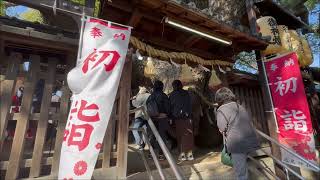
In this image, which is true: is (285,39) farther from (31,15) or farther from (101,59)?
(31,15)

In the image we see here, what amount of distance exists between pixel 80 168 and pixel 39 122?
4.43 feet

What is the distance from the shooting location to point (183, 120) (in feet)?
20.4

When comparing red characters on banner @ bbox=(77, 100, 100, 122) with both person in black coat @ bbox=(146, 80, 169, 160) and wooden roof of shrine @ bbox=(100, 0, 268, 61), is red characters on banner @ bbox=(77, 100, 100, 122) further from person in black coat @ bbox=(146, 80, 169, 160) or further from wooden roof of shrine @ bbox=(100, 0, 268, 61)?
person in black coat @ bbox=(146, 80, 169, 160)

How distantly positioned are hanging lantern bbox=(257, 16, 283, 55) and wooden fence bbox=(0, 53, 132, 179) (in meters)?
5.19

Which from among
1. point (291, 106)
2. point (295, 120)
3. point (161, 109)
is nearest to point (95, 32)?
point (161, 109)

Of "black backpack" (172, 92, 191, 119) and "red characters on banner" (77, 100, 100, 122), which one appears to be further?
"black backpack" (172, 92, 191, 119)

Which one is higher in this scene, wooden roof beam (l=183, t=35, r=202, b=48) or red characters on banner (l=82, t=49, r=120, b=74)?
wooden roof beam (l=183, t=35, r=202, b=48)

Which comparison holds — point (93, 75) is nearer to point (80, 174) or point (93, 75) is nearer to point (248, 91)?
point (80, 174)

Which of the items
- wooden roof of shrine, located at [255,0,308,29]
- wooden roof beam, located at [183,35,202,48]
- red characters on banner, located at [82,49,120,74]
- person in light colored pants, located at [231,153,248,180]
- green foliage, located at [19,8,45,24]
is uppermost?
green foliage, located at [19,8,45,24]

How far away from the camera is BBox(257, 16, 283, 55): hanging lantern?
723cm

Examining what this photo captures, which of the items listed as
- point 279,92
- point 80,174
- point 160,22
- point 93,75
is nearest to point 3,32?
point 93,75

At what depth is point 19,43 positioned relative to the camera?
3945 mm

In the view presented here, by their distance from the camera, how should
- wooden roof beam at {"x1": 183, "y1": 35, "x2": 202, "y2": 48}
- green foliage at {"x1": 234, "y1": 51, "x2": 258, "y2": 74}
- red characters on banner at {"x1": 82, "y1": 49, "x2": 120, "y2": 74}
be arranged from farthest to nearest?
1. green foliage at {"x1": 234, "y1": 51, "x2": 258, "y2": 74}
2. wooden roof beam at {"x1": 183, "y1": 35, "x2": 202, "y2": 48}
3. red characters on banner at {"x1": 82, "y1": 49, "x2": 120, "y2": 74}

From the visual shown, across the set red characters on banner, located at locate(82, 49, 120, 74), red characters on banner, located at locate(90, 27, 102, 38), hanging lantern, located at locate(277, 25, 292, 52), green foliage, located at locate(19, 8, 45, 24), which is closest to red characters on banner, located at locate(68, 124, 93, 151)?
red characters on banner, located at locate(82, 49, 120, 74)
